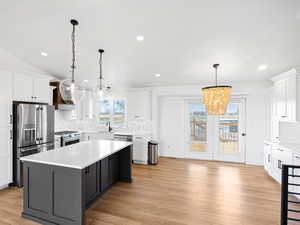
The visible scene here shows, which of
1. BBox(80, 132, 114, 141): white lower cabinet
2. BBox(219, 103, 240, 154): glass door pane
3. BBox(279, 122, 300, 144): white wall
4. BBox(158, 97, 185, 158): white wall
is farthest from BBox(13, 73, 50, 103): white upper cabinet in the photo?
BBox(279, 122, 300, 144): white wall

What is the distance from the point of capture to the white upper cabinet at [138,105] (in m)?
5.28

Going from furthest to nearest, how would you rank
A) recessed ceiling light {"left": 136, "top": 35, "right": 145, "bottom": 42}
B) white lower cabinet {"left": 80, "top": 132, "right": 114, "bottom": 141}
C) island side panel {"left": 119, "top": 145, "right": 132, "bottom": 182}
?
white lower cabinet {"left": 80, "top": 132, "right": 114, "bottom": 141} < island side panel {"left": 119, "top": 145, "right": 132, "bottom": 182} < recessed ceiling light {"left": 136, "top": 35, "right": 145, "bottom": 42}

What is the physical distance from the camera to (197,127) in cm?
536

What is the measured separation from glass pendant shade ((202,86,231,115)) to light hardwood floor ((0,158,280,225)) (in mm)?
1552

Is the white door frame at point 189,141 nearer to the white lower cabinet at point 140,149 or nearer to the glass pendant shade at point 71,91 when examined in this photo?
the white lower cabinet at point 140,149

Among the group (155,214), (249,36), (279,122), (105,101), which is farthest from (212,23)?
(105,101)

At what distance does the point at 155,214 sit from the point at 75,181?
1264 mm

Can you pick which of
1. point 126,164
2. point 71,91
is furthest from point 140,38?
point 126,164

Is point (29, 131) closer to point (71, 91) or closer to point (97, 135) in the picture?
point (71, 91)

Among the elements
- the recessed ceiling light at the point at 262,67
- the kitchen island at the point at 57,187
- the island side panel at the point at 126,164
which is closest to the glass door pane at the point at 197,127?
the recessed ceiling light at the point at 262,67

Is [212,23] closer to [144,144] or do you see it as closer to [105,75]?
[105,75]

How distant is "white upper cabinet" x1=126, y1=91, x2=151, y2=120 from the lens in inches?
208

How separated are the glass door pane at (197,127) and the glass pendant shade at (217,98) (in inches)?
107

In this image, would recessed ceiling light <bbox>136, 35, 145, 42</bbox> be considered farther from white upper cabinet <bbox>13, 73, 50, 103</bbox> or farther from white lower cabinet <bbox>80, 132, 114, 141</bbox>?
white lower cabinet <bbox>80, 132, 114, 141</bbox>
